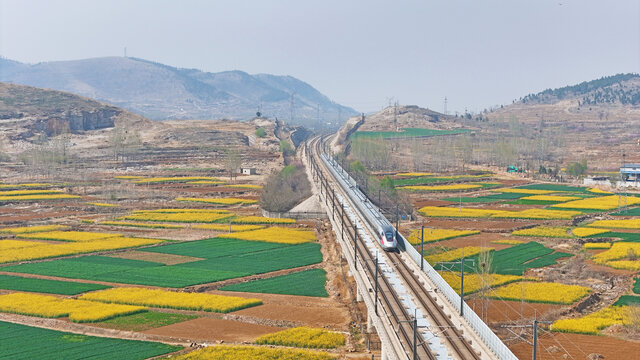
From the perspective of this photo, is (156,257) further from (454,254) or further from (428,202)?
(428,202)

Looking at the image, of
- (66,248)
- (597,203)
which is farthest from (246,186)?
(597,203)

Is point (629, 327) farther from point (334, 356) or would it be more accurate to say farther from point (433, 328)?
point (334, 356)

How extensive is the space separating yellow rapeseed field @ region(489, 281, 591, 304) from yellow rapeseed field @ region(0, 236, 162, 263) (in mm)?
42766

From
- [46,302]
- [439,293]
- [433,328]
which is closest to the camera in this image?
[433,328]

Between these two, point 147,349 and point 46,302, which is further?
point 46,302

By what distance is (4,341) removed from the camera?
44.0 meters

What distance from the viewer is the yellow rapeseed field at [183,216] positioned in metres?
97.6

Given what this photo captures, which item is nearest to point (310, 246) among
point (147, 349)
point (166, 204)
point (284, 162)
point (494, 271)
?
point (494, 271)

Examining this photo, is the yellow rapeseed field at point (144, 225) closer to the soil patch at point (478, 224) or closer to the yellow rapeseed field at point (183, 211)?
the yellow rapeseed field at point (183, 211)

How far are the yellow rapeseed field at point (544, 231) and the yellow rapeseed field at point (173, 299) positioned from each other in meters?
43.9

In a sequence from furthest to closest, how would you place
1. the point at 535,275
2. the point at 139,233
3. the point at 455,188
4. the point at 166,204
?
the point at 455,188
the point at 166,204
the point at 139,233
the point at 535,275

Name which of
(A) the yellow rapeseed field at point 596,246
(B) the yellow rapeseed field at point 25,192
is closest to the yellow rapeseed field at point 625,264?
(A) the yellow rapeseed field at point 596,246

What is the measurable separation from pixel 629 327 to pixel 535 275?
56.2 ft

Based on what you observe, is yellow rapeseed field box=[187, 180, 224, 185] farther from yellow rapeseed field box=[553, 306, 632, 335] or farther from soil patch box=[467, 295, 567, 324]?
yellow rapeseed field box=[553, 306, 632, 335]
